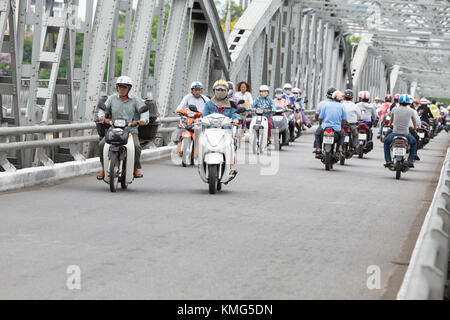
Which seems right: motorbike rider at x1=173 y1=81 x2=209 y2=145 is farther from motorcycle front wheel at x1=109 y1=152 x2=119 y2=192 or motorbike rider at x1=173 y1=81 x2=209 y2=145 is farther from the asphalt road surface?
motorcycle front wheel at x1=109 y1=152 x2=119 y2=192

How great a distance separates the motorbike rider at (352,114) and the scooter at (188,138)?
16.4 feet

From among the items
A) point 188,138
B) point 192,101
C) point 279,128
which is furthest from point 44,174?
point 279,128

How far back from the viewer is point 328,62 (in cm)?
4859

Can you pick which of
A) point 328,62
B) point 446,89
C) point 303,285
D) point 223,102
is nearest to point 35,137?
point 223,102

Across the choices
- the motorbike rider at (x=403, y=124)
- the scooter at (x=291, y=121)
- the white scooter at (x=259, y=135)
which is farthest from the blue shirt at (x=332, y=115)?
the scooter at (x=291, y=121)

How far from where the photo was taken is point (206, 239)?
862 centimetres

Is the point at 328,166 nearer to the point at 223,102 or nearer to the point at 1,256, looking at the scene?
the point at 223,102

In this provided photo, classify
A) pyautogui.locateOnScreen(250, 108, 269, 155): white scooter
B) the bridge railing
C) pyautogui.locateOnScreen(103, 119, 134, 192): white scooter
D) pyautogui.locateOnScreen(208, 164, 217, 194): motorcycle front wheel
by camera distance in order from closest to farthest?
the bridge railing
pyautogui.locateOnScreen(103, 119, 134, 192): white scooter
pyautogui.locateOnScreen(208, 164, 217, 194): motorcycle front wheel
pyautogui.locateOnScreen(250, 108, 269, 155): white scooter

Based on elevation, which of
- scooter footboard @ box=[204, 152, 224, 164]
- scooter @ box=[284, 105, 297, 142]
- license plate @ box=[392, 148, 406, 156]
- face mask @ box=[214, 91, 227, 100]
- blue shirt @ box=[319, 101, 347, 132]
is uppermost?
face mask @ box=[214, 91, 227, 100]

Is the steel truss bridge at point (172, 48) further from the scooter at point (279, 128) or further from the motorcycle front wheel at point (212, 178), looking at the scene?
the motorcycle front wheel at point (212, 178)

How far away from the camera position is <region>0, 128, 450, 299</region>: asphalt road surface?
6.46 metres

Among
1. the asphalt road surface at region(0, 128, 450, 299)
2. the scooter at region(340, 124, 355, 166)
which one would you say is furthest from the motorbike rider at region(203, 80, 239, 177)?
the scooter at region(340, 124, 355, 166)

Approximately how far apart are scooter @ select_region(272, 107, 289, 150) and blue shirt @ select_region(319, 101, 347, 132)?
612cm

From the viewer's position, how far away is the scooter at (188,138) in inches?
692
